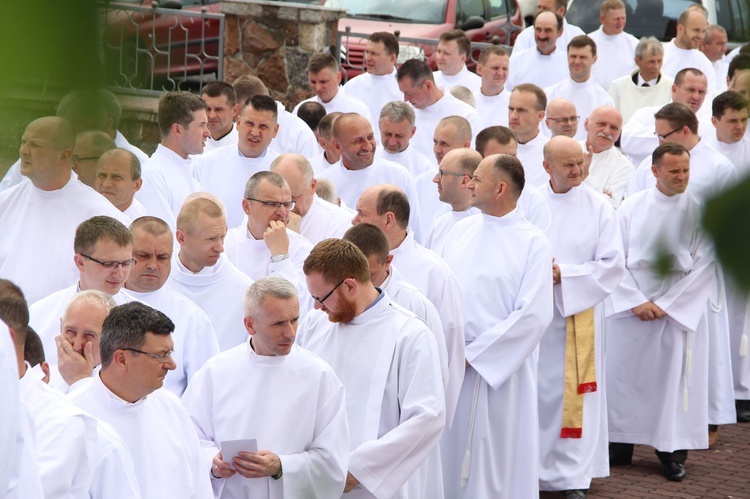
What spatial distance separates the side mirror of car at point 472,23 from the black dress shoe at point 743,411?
553 centimetres

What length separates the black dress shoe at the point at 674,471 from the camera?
7648 mm

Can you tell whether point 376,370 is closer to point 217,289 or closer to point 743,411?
point 217,289

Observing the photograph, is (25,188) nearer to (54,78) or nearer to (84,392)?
(84,392)

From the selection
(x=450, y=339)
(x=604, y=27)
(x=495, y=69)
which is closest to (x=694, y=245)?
(x=450, y=339)

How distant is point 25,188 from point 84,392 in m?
2.42

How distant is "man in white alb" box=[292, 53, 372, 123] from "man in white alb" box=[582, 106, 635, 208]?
1.86 meters

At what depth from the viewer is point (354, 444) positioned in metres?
4.94

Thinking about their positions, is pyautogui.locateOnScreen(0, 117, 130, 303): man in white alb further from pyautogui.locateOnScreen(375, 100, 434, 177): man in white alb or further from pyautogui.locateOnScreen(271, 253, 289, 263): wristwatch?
pyautogui.locateOnScreen(375, 100, 434, 177): man in white alb

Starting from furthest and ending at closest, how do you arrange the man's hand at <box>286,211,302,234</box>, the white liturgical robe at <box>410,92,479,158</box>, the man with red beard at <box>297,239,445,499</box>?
1. the white liturgical robe at <box>410,92,479,158</box>
2. the man's hand at <box>286,211,302,234</box>
3. the man with red beard at <box>297,239,445,499</box>

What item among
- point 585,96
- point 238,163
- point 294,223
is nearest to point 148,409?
point 294,223

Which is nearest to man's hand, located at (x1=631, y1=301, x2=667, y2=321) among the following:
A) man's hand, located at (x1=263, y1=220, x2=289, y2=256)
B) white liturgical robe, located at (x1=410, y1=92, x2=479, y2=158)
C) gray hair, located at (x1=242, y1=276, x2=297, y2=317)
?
white liturgical robe, located at (x1=410, y1=92, x2=479, y2=158)

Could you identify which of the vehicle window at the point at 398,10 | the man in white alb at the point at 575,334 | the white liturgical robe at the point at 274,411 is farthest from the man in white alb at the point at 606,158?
the white liturgical robe at the point at 274,411

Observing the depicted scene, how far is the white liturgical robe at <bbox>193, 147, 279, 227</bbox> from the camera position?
7906mm

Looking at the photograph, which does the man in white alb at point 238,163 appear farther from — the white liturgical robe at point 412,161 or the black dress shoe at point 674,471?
the black dress shoe at point 674,471
